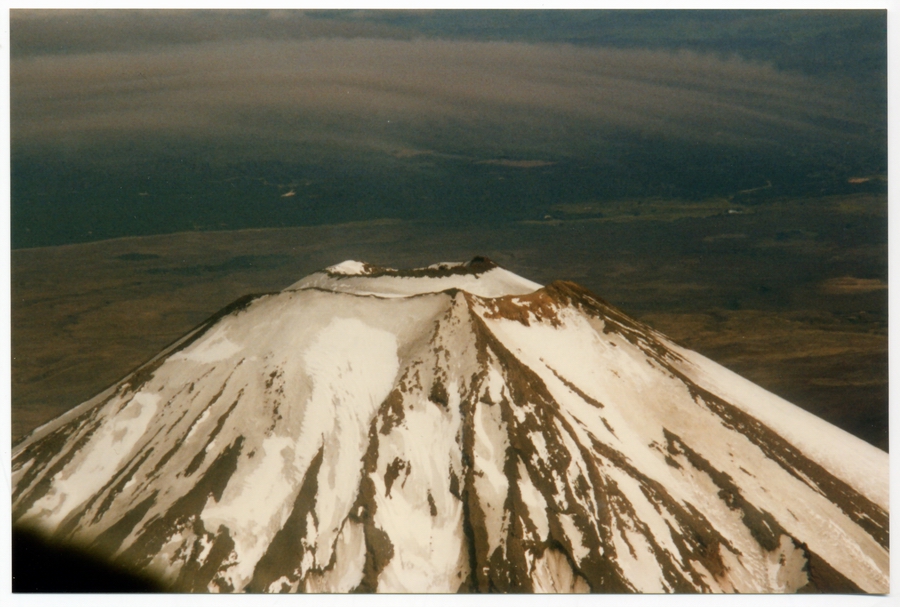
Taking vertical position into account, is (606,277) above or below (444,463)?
below

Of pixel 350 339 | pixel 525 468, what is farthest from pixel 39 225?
pixel 525 468

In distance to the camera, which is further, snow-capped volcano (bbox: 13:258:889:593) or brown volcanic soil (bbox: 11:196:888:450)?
brown volcanic soil (bbox: 11:196:888:450)

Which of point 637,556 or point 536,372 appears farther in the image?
point 536,372

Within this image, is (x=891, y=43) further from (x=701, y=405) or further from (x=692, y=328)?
(x=692, y=328)

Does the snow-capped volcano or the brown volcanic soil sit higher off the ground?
the snow-capped volcano

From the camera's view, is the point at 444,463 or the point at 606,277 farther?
the point at 606,277
